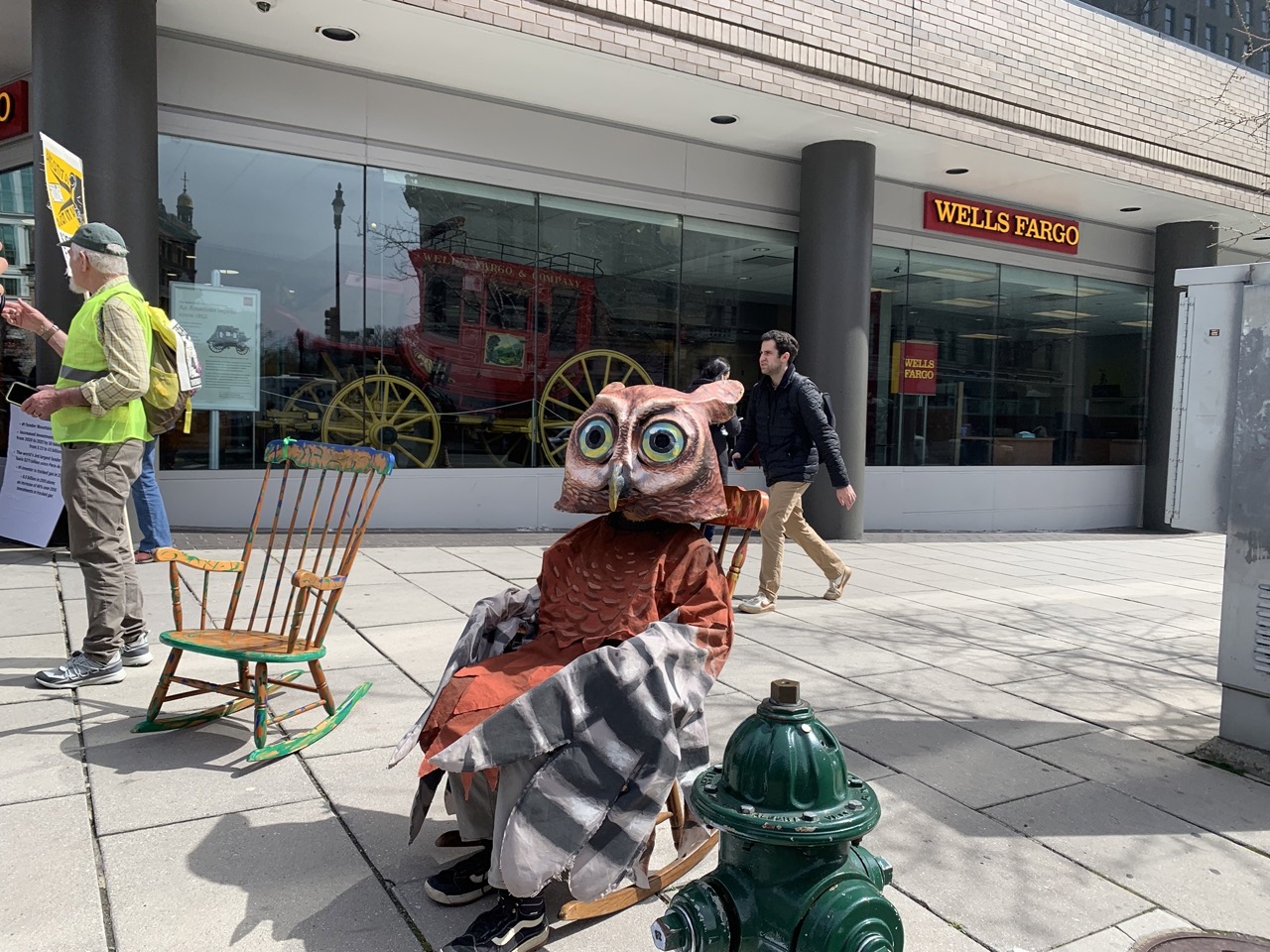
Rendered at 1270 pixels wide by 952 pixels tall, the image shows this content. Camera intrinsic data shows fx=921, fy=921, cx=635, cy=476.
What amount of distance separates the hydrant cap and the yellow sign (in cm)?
601

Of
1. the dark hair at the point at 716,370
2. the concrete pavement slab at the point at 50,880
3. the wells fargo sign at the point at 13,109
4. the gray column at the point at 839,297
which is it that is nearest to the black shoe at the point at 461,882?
the concrete pavement slab at the point at 50,880

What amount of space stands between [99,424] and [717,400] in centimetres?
303

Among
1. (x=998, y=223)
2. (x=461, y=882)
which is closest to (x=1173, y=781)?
(x=461, y=882)

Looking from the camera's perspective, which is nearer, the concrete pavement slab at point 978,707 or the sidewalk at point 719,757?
the sidewalk at point 719,757

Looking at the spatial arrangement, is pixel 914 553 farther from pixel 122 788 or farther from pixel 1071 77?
pixel 122 788

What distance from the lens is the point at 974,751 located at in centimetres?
391

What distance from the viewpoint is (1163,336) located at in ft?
45.7

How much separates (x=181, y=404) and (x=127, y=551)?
0.88m

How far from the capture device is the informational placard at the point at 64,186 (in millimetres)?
6027

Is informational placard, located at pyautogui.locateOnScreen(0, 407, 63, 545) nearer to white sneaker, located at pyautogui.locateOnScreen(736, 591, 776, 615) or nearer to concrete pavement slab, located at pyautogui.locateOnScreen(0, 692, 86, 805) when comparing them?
concrete pavement slab, located at pyautogui.locateOnScreen(0, 692, 86, 805)

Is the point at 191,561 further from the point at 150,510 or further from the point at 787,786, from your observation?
the point at 150,510

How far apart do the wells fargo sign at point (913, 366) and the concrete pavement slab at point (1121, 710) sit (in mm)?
7570

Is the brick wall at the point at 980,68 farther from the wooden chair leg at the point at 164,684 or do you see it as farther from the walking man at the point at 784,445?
the wooden chair leg at the point at 164,684

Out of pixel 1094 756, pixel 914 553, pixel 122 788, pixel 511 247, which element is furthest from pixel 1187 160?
pixel 122 788
